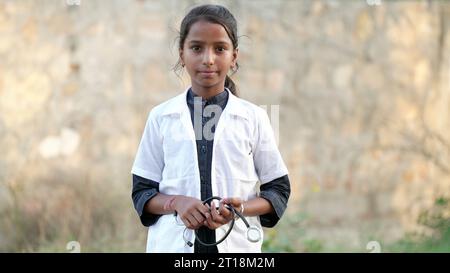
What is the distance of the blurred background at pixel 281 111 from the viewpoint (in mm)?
4801

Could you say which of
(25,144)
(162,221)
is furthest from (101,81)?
(162,221)

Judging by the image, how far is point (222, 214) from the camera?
6.63 ft

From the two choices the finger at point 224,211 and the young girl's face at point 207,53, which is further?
the young girl's face at point 207,53

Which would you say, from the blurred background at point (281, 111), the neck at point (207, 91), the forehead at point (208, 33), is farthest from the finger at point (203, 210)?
the blurred background at point (281, 111)

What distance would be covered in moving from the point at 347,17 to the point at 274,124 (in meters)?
2.62

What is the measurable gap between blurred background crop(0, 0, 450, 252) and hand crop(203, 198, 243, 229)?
2.35 m

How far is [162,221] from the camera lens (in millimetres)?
2170

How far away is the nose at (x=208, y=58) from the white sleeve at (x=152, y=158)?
0.24 meters

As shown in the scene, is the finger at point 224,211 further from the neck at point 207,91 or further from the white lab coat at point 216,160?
the neck at point 207,91

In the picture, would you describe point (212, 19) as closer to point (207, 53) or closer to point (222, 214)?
point (207, 53)

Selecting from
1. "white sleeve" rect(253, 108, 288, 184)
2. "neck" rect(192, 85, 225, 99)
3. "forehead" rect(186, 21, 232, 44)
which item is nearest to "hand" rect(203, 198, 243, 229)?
"white sleeve" rect(253, 108, 288, 184)

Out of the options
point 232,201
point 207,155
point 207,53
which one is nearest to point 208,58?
point 207,53

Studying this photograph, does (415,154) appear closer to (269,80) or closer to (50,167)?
Result: (269,80)

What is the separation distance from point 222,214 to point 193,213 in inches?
3.0
